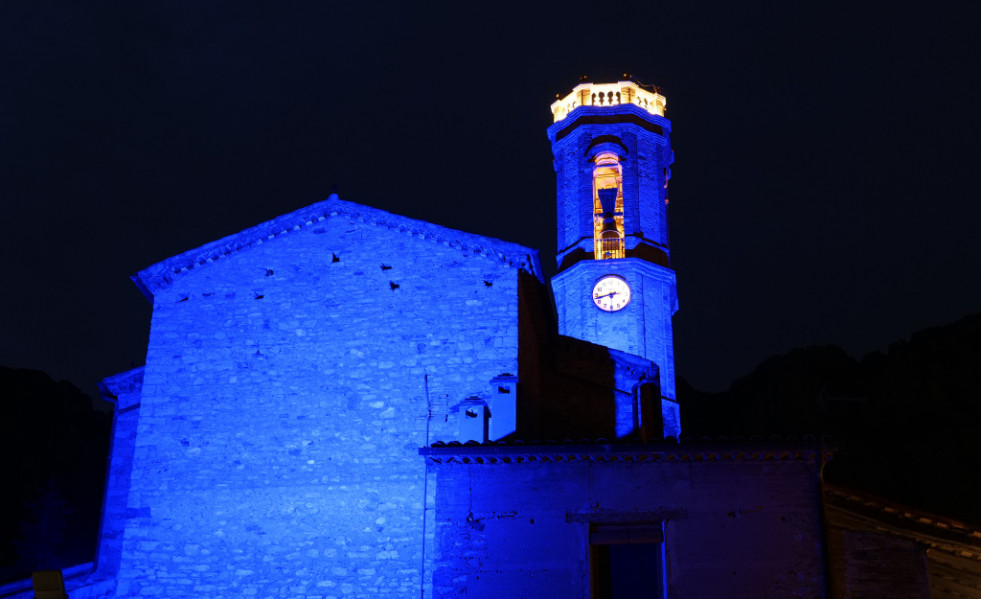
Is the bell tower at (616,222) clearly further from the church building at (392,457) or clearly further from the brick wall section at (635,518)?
the brick wall section at (635,518)

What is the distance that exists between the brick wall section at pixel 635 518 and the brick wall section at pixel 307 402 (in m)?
2.12

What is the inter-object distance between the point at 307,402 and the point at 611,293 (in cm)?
1333

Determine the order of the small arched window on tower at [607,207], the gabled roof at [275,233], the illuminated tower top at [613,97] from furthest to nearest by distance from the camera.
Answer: the illuminated tower top at [613,97] < the small arched window on tower at [607,207] < the gabled roof at [275,233]

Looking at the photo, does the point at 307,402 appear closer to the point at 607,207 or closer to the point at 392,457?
the point at 392,457

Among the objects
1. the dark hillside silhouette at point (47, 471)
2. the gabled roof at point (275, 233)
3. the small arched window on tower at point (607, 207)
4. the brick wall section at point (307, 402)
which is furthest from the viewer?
the dark hillside silhouette at point (47, 471)

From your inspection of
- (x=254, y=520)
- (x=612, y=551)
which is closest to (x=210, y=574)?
(x=254, y=520)

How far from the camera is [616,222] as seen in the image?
Result: 28000 mm

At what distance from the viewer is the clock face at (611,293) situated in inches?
1050

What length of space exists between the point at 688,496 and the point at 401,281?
7170mm

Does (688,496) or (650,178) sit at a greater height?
(650,178)

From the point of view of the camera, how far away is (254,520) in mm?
15305

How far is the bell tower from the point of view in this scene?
2648 cm

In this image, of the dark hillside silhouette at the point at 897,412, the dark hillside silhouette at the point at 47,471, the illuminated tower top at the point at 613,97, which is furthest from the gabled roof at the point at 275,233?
the dark hillside silhouette at the point at 47,471

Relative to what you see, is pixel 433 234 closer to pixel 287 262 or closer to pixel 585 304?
pixel 287 262
